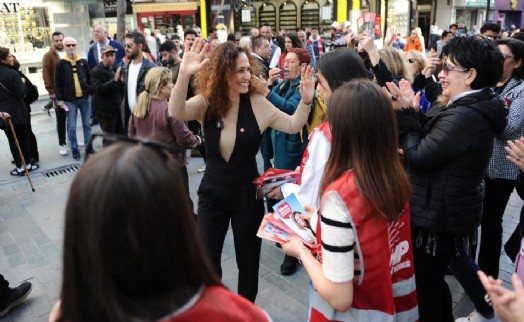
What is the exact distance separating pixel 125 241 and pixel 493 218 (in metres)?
3.22

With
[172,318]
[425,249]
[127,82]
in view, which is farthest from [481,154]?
[127,82]

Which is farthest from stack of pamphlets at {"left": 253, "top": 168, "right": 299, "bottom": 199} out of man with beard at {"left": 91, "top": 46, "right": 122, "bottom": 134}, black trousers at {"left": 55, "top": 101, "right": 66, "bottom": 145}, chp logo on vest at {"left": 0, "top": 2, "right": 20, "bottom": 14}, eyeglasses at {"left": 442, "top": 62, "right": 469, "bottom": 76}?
chp logo on vest at {"left": 0, "top": 2, "right": 20, "bottom": 14}

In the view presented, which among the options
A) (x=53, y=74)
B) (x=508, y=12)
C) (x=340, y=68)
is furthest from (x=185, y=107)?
(x=508, y=12)

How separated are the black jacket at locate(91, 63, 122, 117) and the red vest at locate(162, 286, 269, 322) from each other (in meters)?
6.31

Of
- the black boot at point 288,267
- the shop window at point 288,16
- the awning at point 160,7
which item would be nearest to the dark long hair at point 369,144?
the black boot at point 288,267

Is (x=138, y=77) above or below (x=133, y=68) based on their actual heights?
below

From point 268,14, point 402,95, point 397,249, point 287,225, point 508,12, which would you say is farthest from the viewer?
point 508,12

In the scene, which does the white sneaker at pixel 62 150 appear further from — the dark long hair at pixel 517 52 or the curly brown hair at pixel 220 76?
the dark long hair at pixel 517 52

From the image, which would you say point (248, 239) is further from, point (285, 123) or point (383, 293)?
point (383, 293)

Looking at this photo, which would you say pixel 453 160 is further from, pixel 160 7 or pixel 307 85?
pixel 160 7

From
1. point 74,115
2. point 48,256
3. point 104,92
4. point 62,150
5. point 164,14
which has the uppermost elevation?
point 164,14

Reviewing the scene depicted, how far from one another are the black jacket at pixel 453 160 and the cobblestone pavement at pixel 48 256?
4.28ft

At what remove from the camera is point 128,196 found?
0.89 meters

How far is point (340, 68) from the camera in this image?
265cm
